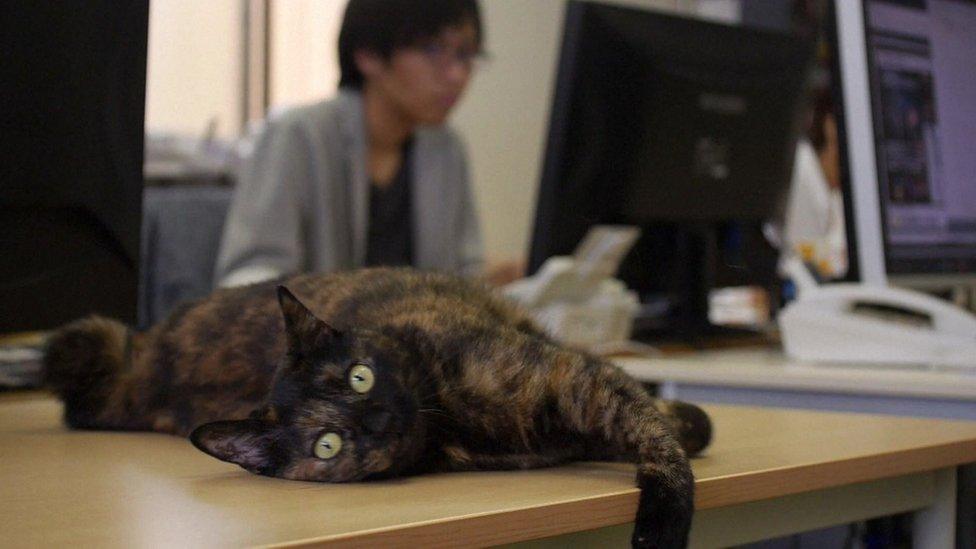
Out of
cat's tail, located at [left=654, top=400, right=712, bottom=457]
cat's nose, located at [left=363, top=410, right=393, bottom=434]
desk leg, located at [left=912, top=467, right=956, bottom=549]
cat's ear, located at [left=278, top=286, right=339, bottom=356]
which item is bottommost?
desk leg, located at [left=912, top=467, right=956, bottom=549]

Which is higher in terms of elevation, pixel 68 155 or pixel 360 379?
pixel 68 155

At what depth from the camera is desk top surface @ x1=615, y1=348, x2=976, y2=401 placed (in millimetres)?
1317

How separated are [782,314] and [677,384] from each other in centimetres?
26

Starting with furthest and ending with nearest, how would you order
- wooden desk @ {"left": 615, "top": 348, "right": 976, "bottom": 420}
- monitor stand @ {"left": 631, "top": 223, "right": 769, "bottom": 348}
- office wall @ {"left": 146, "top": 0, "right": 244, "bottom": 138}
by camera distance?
1. office wall @ {"left": 146, "top": 0, "right": 244, "bottom": 138}
2. monitor stand @ {"left": 631, "top": 223, "right": 769, "bottom": 348}
3. wooden desk @ {"left": 615, "top": 348, "right": 976, "bottom": 420}

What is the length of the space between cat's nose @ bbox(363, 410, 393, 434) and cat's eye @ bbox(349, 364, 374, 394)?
0.7 inches

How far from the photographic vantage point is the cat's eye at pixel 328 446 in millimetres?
751

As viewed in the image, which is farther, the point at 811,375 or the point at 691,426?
the point at 811,375

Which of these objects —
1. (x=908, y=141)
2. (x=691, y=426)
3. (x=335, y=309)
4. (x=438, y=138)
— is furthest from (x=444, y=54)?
(x=691, y=426)

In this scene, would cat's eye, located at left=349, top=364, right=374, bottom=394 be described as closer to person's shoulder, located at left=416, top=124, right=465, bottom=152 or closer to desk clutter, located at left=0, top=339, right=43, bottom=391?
desk clutter, located at left=0, top=339, right=43, bottom=391

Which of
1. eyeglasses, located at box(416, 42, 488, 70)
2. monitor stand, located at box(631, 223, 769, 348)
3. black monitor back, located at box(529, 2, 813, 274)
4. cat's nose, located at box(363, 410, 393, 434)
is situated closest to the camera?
cat's nose, located at box(363, 410, 393, 434)

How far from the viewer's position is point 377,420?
29.3 inches

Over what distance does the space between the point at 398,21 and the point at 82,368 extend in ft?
4.58

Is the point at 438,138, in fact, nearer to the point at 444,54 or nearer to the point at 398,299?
the point at 444,54

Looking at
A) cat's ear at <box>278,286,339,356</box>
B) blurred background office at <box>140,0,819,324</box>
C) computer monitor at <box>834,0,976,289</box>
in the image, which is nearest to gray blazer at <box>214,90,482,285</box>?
blurred background office at <box>140,0,819,324</box>
